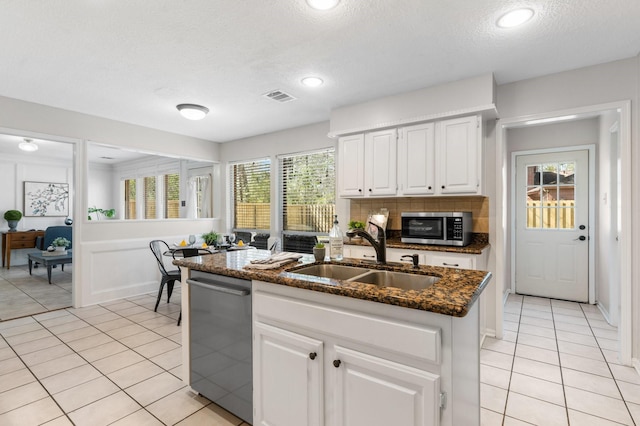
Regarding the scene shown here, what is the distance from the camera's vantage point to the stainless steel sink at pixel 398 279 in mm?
1712

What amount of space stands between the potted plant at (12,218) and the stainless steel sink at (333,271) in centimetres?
808

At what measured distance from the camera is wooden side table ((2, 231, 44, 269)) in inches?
265

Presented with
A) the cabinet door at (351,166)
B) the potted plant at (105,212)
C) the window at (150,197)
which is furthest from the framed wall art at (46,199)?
the cabinet door at (351,166)

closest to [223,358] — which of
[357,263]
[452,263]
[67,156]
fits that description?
[357,263]

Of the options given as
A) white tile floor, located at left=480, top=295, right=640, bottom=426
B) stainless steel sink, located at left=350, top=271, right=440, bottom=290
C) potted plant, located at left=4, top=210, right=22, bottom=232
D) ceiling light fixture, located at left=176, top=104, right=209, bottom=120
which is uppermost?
ceiling light fixture, located at left=176, top=104, right=209, bottom=120

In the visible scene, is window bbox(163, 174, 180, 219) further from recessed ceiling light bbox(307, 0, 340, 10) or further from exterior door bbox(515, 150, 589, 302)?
exterior door bbox(515, 150, 589, 302)

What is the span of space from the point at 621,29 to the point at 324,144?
3.23 metres

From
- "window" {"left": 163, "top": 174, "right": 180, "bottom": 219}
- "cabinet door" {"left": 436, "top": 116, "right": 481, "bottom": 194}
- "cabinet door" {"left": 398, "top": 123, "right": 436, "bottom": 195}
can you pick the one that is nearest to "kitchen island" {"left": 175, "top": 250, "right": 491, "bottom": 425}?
"cabinet door" {"left": 436, "top": 116, "right": 481, "bottom": 194}

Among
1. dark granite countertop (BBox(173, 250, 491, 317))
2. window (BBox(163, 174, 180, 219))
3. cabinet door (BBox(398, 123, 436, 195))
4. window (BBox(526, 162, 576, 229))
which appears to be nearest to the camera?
dark granite countertop (BBox(173, 250, 491, 317))

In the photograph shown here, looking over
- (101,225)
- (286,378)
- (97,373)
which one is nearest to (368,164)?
(286,378)

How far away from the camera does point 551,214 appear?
15.1 ft

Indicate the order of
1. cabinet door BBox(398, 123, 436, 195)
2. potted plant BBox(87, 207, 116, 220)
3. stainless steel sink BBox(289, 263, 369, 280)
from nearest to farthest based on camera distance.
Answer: stainless steel sink BBox(289, 263, 369, 280) → cabinet door BBox(398, 123, 436, 195) → potted plant BBox(87, 207, 116, 220)

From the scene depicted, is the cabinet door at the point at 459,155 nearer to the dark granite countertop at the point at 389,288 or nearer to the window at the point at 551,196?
the dark granite countertop at the point at 389,288

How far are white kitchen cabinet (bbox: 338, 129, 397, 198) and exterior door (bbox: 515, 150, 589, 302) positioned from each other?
8.02 feet
